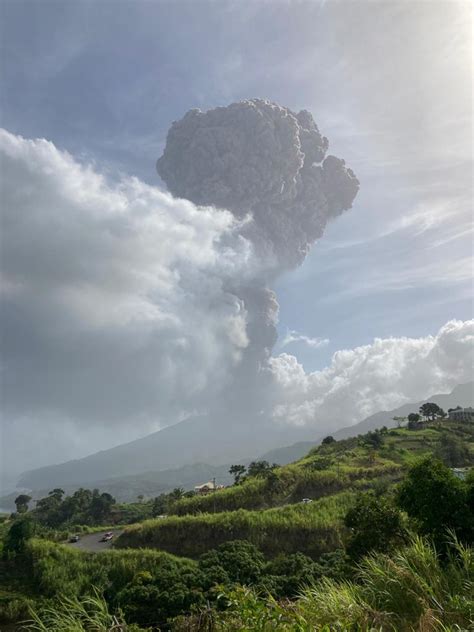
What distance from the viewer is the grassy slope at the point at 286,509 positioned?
3722 centimetres

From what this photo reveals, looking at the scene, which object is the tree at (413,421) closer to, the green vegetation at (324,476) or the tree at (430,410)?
the tree at (430,410)

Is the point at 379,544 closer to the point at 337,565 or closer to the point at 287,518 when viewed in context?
the point at 337,565

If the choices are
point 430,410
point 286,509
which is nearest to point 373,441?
point 430,410

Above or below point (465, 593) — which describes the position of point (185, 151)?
above

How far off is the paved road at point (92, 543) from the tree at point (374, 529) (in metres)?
29.8

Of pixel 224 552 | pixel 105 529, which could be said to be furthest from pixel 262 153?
pixel 224 552

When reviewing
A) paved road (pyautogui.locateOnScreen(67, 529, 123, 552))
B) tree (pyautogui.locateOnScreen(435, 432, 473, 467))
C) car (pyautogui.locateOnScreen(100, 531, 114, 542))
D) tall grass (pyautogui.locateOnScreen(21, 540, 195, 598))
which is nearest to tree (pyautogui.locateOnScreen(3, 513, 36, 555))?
tall grass (pyautogui.locateOnScreen(21, 540, 195, 598))

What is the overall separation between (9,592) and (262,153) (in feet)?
563

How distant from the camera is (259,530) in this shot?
127ft

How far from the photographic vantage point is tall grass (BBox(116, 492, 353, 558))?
3644 centimetres

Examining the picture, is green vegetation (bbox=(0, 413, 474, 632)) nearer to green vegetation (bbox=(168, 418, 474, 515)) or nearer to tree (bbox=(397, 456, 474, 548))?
tree (bbox=(397, 456, 474, 548))

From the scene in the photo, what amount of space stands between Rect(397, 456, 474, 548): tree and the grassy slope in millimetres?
16185

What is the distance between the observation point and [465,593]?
8180 mm

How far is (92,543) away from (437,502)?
41183mm
